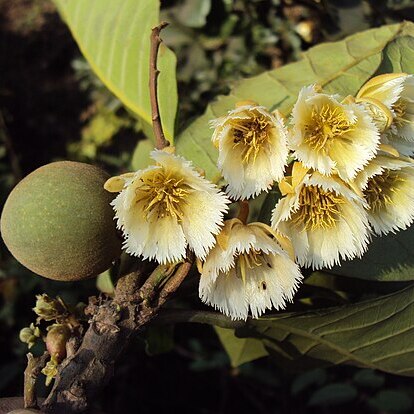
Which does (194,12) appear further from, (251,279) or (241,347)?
(251,279)

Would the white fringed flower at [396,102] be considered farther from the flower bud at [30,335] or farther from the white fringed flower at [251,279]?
the flower bud at [30,335]

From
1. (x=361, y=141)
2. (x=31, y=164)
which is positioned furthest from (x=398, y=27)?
(x=31, y=164)

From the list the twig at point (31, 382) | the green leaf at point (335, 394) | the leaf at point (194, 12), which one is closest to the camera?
the twig at point (31, 382)

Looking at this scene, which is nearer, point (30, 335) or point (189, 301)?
point (30, 335)

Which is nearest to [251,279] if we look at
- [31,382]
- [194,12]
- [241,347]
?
[31,382]

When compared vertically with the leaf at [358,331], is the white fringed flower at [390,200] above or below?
above

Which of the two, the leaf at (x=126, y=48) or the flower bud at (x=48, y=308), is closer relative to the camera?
the flower bud at (x=48, y=308)

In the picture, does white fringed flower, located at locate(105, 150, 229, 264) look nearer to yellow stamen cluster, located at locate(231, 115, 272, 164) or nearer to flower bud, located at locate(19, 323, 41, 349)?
yellow stamen cluster, located at locate(231, 115, 272, 164)

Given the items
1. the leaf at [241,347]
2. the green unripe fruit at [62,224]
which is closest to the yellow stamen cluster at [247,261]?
the green unripe fruit at [62,224]
